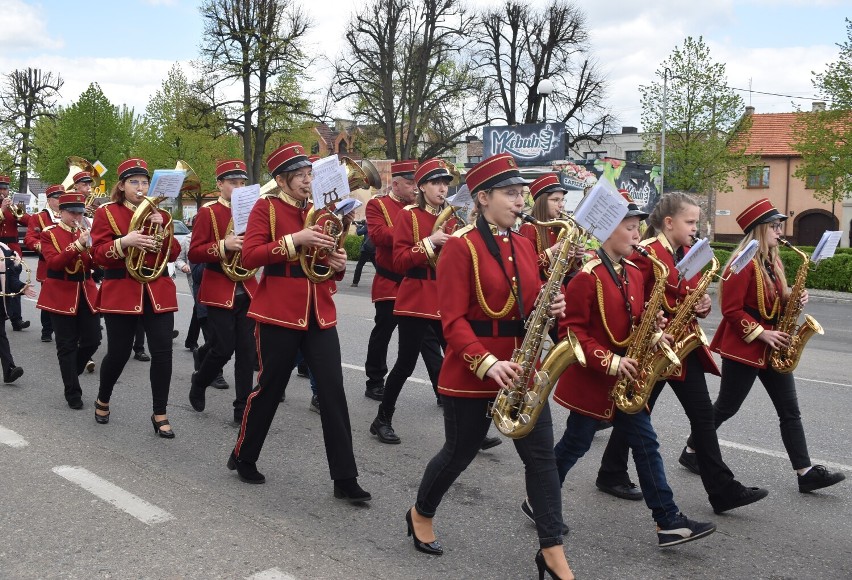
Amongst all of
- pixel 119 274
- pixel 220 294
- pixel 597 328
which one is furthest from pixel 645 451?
pixel 119 274

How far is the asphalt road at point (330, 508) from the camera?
434cm

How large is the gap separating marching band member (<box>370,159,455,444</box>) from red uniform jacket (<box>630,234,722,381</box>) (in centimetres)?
174

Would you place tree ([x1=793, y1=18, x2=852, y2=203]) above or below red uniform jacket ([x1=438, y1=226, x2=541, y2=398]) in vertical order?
above

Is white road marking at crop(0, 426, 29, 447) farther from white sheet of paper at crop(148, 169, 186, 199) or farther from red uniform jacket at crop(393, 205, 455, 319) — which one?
red uniform jacket at crop(393, 205, 455, 319)

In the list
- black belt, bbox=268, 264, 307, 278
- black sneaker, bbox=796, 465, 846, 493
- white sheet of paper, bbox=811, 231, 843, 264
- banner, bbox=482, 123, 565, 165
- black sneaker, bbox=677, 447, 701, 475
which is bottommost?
black sneaker, bbox=677, 447, 701, 475

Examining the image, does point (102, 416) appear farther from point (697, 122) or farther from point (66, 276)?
point (697, 122)

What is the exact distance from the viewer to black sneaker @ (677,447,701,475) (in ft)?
19.3

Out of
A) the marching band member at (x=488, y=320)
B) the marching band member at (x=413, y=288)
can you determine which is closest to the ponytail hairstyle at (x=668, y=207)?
the marching band member at (x=488, y=320)

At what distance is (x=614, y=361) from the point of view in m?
4.43

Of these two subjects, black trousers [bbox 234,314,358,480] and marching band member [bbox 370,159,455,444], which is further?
marching band member [bbox 370,159,455,444]

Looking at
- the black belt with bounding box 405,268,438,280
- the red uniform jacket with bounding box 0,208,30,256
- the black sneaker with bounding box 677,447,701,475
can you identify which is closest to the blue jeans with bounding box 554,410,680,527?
the black sneaker with bounding box 677,447,701,475

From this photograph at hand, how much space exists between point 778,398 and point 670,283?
3.50 ft

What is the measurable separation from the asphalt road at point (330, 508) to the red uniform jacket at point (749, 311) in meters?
0.87

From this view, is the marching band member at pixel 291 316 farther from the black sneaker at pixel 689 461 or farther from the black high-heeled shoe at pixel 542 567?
the black sneaker at pixel 689 461
